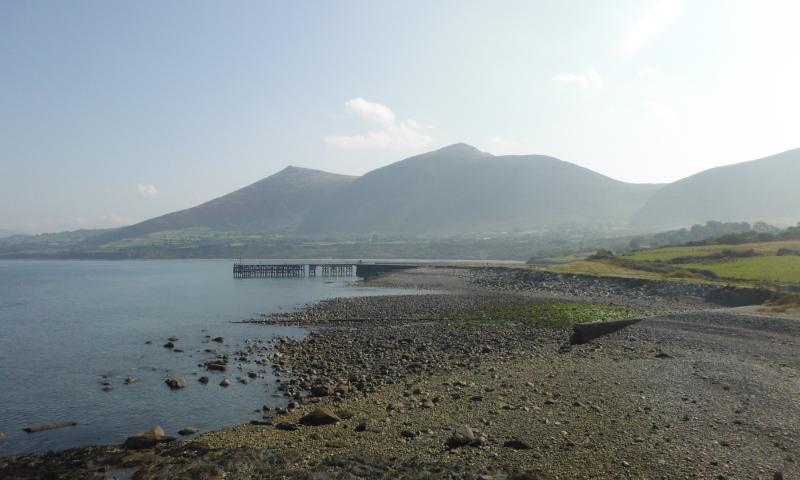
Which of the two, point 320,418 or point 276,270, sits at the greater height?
point 320,418

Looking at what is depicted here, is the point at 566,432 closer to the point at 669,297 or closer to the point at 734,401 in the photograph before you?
the point at 734,401

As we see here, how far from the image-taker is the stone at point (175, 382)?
717 inches

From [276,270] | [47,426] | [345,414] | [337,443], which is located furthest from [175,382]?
[276,270]

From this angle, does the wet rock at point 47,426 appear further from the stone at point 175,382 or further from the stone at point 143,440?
the stone at point 175,382

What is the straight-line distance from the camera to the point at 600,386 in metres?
15.0

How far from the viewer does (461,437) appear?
35.5ft

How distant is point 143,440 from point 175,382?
6.44 m

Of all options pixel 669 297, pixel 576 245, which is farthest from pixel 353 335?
pixel 576 245

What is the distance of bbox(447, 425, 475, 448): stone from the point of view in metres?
10.8

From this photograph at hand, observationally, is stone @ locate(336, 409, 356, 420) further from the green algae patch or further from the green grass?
the green grass

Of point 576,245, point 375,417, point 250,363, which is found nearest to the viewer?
point 375,417

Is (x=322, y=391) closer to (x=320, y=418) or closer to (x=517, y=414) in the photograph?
(x=320, y=418)

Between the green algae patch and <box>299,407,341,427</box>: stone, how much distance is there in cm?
1885

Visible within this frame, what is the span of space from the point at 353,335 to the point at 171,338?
38.1ft
